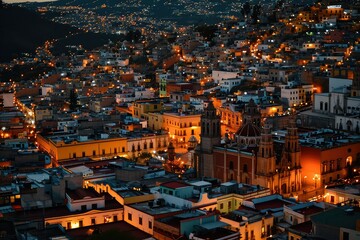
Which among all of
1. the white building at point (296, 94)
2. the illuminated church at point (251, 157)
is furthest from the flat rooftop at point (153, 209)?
the white building at point (296, 94)

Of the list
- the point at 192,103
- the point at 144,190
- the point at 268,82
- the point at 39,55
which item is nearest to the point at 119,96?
the point at 192,103

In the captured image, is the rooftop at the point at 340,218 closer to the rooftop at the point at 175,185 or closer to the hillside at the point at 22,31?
the rooftop at the point at 175,185

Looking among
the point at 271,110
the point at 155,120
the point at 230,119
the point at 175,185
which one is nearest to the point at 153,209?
the point at 175,185

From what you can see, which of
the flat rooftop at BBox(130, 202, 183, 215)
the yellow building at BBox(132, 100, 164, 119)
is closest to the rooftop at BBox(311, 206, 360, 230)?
the flat rooftop at BBox(130, 202, 183, 215)

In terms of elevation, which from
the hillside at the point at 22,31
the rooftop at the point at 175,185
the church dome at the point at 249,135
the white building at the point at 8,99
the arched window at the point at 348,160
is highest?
the hillside at the point at 22,31

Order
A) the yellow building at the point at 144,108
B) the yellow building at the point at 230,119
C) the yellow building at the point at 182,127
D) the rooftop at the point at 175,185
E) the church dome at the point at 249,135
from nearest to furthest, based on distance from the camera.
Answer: the rooftop at the point at 175,185 → the church dome at the point at 249,135 → the yellow building at the point at 182,127 → the yellow building at the point at 230,119 → the yellow building at the point at 144,108

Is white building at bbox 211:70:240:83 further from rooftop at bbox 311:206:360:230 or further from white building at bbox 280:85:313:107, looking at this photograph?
rooftop at bbox 311:206:360:230

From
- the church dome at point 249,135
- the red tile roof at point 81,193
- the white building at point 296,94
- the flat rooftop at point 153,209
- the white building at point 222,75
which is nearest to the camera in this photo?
the flat rooftop at point 153,209
